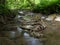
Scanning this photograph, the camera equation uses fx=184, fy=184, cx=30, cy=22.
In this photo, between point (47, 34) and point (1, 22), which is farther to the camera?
point (1, 22)

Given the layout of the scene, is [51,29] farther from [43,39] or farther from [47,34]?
[43,39]

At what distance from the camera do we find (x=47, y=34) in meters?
6.93

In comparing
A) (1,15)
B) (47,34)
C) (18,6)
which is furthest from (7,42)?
(18,6)

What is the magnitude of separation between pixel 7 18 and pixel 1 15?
0.45m

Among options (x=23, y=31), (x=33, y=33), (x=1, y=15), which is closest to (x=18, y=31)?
(x=23, y=31)

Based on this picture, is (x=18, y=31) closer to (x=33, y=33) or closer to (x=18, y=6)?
(x=33, y=33)

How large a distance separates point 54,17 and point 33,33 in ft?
10.1

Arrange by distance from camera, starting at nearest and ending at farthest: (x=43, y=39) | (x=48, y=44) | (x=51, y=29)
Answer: (x=48, y=44) < (x=43, y=39) < (x=51, y=29)

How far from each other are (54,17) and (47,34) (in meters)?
2.94

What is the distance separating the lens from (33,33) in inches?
273

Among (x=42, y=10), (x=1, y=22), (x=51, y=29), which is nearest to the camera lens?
(x=51, y=29)

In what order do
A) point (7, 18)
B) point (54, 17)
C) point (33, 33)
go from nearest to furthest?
point (33, 33) < point (7, 18) < point (54, 17)

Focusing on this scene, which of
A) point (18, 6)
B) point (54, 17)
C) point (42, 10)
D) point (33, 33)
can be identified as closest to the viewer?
point (33, 33)

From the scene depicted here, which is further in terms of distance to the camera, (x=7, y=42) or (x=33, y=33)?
(x=33, y=33)
